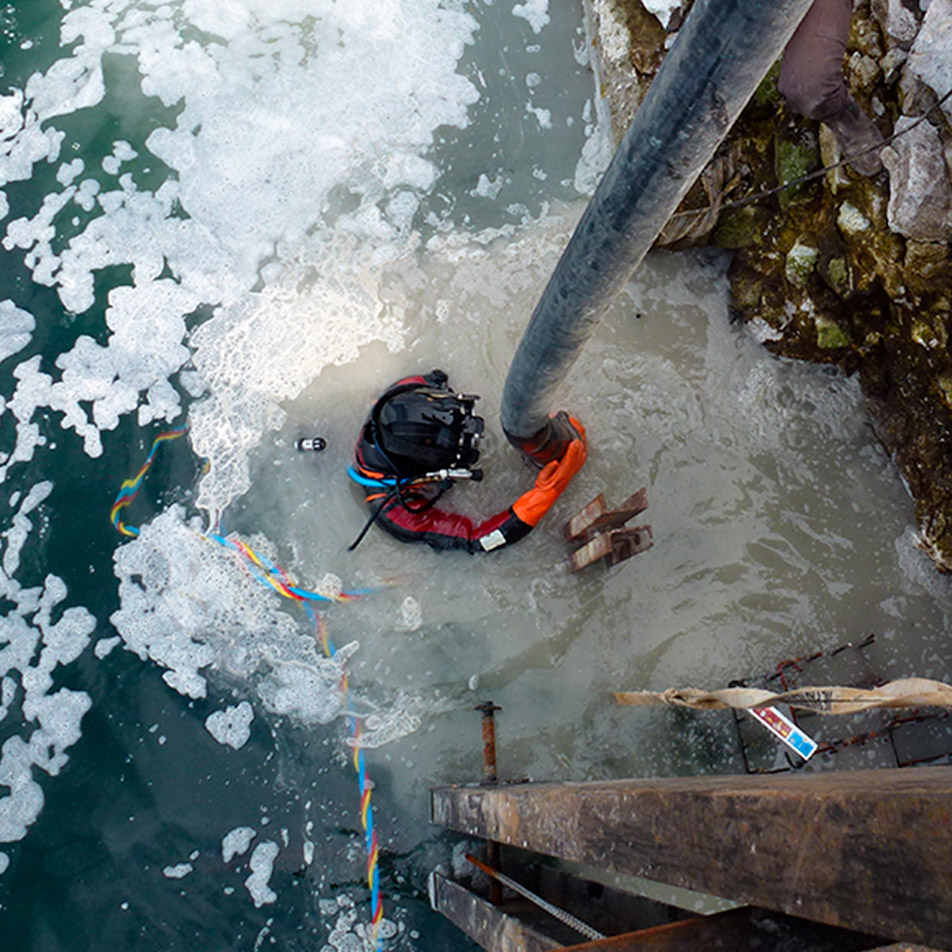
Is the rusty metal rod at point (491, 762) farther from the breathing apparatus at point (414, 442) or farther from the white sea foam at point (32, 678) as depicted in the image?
the white sea foam at point (32, 678)

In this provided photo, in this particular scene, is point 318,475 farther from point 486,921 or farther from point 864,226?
point 864,226

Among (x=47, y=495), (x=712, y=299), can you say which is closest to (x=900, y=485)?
(x=712, y=299)

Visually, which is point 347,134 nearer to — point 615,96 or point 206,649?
point 615,96

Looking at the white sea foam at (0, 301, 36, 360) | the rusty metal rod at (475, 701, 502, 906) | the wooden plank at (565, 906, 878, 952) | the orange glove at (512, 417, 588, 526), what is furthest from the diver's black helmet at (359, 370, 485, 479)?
the white sea foam at (0, 301, 36, 360)

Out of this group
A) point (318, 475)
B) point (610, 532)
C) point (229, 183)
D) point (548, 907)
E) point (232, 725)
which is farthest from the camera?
point (229, 183)

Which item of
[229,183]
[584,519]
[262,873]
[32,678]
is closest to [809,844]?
[584,519]

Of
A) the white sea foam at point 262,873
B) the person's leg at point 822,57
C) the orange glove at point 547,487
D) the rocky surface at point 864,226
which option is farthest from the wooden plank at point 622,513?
the white sea foam at point 262,873
